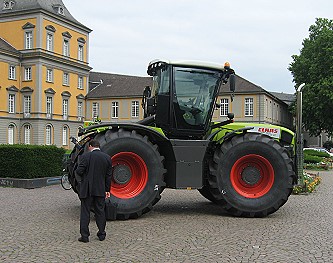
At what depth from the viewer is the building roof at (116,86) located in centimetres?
7731

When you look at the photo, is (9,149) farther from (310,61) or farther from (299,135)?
(310,61)

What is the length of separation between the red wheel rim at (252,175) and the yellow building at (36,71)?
55.8 metres

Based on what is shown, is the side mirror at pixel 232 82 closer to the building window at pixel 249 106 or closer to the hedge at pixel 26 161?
the hedge at pixel 26 161

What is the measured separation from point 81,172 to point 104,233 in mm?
1087

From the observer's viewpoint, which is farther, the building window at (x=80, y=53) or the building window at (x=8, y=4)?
the building window at (x=80, y=53)

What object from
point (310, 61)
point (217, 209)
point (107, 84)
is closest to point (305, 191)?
point (217, 209)

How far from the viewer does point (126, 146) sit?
10.2 metres

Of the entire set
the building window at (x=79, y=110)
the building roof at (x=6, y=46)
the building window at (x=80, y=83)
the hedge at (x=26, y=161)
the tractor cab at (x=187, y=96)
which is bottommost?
the hedge at (x=26, y=161)

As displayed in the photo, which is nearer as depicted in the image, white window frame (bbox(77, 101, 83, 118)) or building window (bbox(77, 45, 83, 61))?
building window (bbox(77, 45, 83, 61))

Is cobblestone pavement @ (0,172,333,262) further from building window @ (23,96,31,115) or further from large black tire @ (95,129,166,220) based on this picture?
building window @ (23,96,31,115)

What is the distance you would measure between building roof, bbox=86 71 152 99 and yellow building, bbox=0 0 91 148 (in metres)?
8.22

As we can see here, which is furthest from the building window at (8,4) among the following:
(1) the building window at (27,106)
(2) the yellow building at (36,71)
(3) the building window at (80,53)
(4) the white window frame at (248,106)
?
(4) the white window frame at (248,106)

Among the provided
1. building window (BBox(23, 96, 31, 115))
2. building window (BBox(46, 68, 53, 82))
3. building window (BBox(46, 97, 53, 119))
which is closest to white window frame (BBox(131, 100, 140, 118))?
building window (BBox(46, 97, 53, 119))

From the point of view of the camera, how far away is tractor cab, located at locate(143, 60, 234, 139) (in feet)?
36.5
